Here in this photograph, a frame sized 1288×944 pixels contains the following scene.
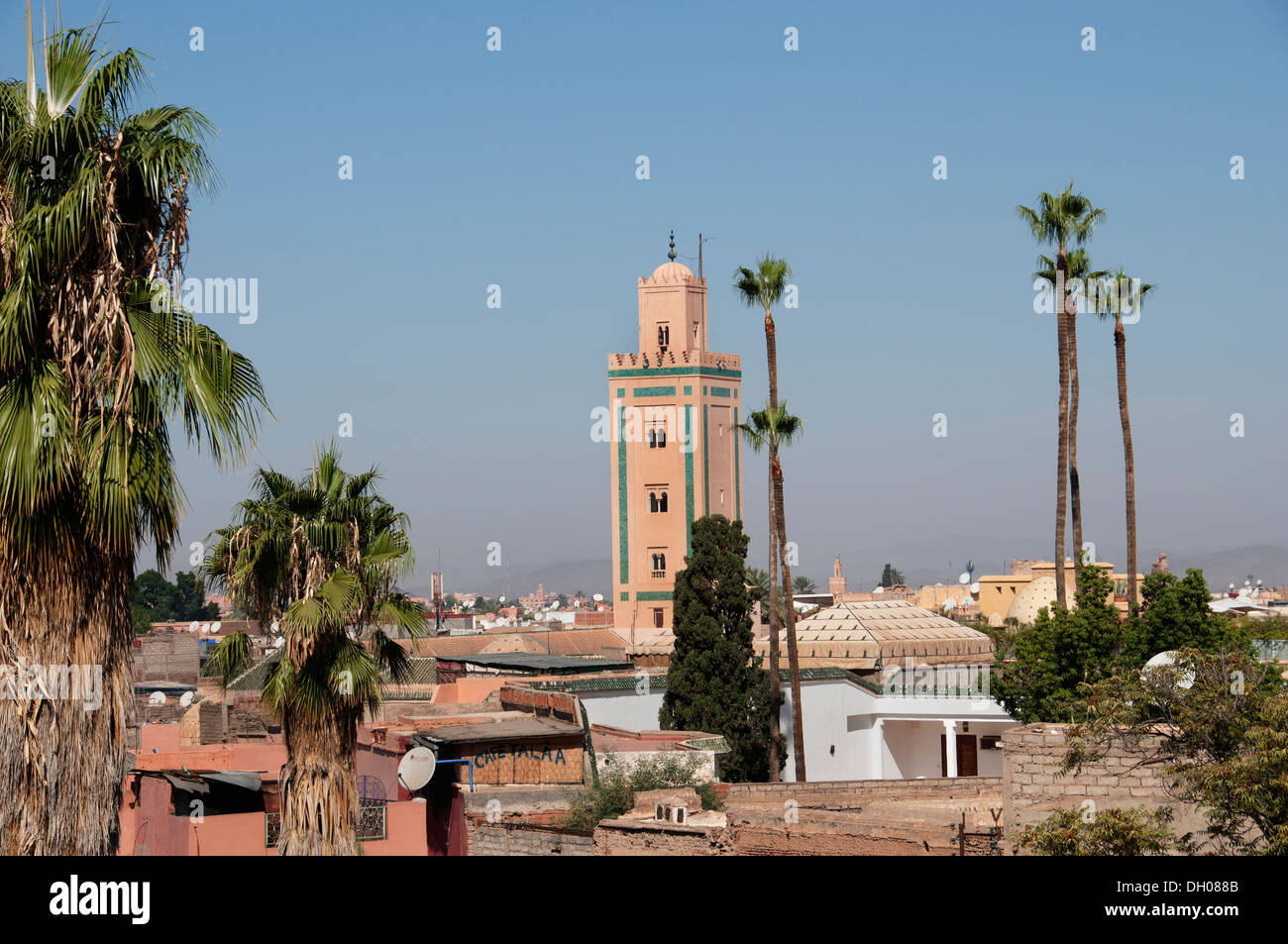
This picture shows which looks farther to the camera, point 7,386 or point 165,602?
point 165,602

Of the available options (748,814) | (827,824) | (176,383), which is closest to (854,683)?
(748,814)

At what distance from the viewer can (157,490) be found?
320 inches

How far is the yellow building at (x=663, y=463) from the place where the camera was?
76062 millimetres

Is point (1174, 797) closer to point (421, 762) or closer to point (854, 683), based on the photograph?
point (421, 762)

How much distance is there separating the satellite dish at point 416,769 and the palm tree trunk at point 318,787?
6.12 meters

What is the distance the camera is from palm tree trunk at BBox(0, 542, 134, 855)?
7.60 metres

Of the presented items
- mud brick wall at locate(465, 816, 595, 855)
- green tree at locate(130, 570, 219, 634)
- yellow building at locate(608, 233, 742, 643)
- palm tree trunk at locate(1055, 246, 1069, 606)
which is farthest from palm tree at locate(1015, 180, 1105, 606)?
green tree at locate(130, 570, 219, 634)

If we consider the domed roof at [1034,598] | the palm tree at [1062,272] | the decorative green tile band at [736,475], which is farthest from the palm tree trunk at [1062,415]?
the decorative green tile band at [736,475]

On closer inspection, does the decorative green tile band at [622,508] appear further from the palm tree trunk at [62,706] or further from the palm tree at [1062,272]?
the palm tree trunk at [62,706]

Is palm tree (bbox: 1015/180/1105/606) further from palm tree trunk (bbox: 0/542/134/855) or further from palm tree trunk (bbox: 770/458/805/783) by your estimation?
palm tree trunk (bbox: 0/542/134/855)

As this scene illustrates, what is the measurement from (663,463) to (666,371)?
5.16 metres

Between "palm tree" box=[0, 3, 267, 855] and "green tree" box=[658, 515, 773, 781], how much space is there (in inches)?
1193

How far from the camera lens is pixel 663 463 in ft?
250

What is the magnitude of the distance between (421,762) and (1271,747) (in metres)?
12.3
